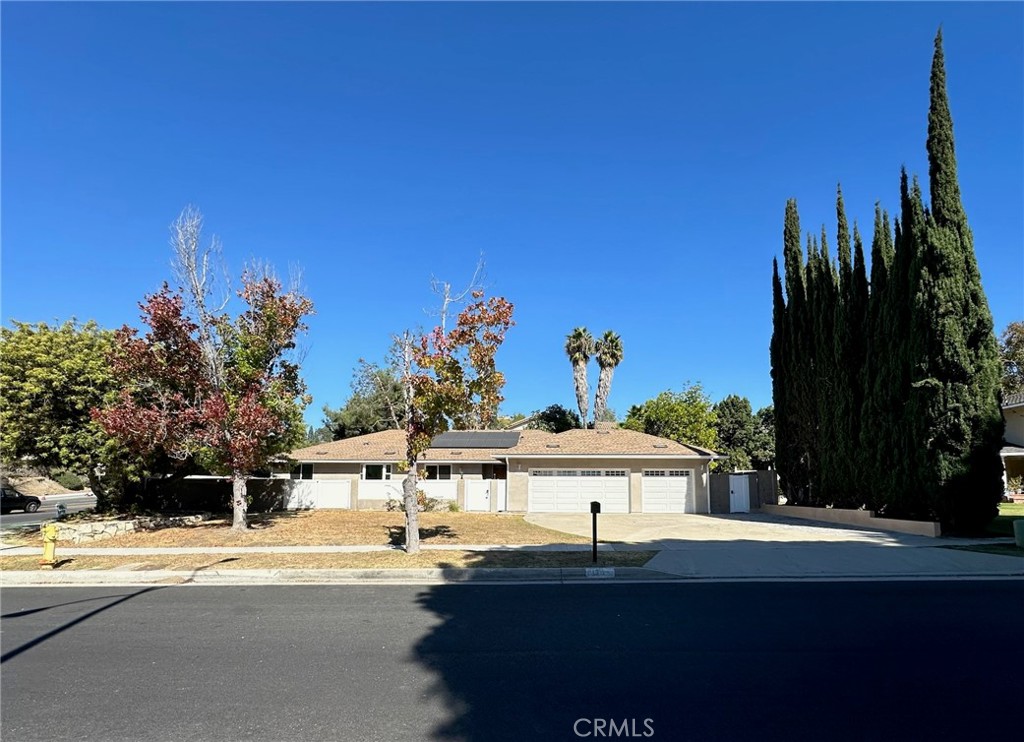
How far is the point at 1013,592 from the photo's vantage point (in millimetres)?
9961

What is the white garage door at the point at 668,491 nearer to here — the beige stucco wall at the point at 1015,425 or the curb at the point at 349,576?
the curb at the point at 349,576

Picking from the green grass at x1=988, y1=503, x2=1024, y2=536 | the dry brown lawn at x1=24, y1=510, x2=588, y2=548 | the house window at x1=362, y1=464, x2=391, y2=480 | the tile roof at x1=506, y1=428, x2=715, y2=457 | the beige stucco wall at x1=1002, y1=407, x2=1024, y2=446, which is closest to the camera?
the dry brown lawn at x1=24, y1=510, x2=588, y2=548

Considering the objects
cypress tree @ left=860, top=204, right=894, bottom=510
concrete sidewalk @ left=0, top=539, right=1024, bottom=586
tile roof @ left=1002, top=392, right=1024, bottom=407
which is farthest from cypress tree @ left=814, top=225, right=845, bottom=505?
tile roof @ left=1002, top=392, right=1024, bottom=407

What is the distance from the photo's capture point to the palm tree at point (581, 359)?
49.9 meters

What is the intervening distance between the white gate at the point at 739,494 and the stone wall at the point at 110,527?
21.1 metres

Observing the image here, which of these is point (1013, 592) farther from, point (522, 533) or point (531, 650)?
point (522, 533)

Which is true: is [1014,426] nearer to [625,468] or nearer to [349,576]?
[625,468]

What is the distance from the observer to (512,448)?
29.9 meters

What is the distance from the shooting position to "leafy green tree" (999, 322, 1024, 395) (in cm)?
4444

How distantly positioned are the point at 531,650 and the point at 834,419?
831 inches

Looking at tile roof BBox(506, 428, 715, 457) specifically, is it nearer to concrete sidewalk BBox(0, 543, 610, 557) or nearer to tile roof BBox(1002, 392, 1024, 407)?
concrete sidewalk BBox(0, 543, 610, 557)

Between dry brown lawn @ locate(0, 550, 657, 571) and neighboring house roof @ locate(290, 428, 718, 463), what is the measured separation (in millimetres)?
14059

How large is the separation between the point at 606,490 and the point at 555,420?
1016 inches

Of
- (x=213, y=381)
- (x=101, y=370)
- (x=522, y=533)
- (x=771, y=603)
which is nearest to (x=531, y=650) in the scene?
(x=771, y=603)
